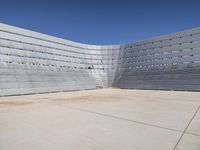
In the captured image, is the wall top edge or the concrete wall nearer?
the concrete wall

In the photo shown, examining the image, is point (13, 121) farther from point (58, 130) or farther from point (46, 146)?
point (46, 146)

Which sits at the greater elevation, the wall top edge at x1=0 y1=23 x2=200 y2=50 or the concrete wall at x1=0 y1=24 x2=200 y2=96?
the wall top edge at x1=0 y1=23 x2=200 y2=50

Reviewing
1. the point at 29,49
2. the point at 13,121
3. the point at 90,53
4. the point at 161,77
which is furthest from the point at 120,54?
the point at 13,121

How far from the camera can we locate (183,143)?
8.67 feet

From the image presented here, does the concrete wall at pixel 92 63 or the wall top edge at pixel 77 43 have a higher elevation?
the wall top edge at pixel 77 43

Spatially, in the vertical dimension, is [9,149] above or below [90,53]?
below

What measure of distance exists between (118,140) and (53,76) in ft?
59.8

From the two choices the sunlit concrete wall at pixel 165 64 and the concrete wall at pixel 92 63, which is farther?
the sunlit concrete wall at pixel 165 64

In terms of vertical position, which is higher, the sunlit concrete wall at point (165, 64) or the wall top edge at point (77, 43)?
the wall top edge at point (77, 43)

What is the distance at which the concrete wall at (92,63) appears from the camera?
17.0 m

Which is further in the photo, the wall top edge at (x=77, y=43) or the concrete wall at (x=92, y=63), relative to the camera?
the wall top edge at (x=77, y=43)

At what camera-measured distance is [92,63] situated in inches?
1137

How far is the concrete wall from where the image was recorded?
669 inches

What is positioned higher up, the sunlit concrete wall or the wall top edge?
the wall top edge
